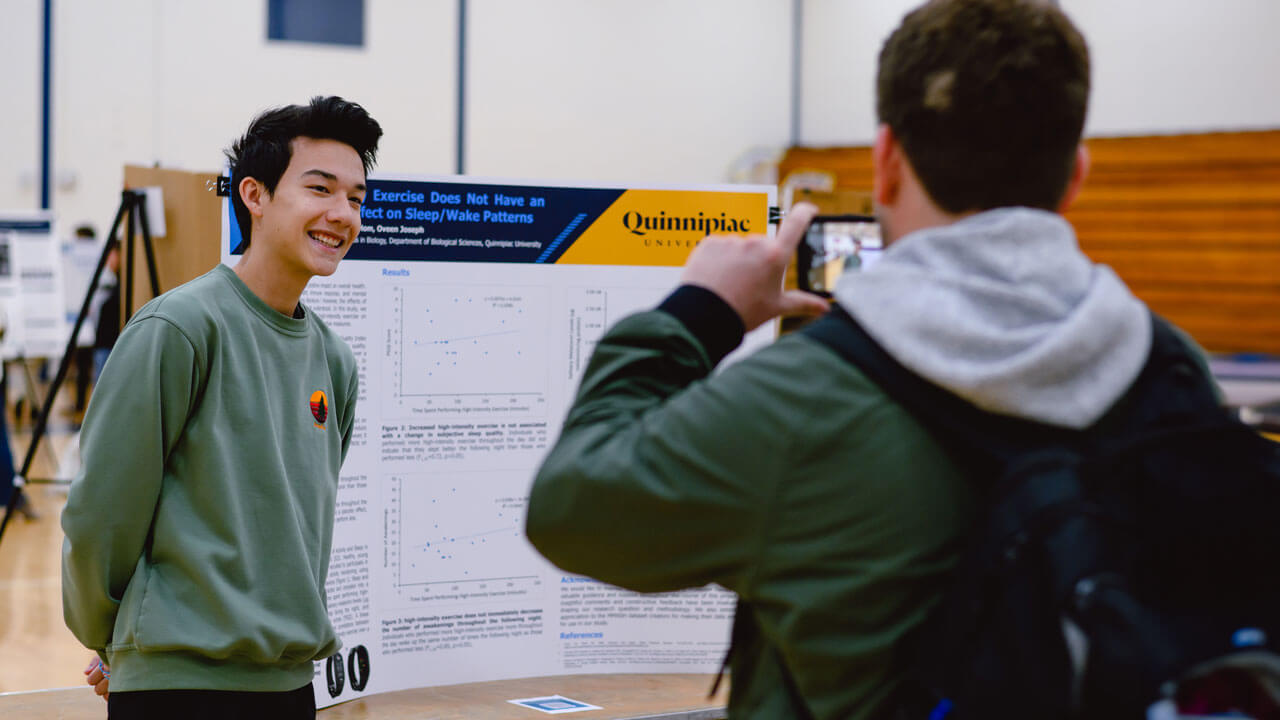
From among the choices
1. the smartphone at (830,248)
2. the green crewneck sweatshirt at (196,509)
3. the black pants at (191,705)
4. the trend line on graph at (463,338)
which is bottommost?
the black pants at (191,705)

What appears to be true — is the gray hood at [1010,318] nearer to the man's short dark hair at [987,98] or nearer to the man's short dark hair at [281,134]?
the man's short dark hair at [987,98]

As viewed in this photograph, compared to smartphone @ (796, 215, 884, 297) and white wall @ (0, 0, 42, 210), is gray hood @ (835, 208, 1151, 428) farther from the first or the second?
white wall @ (0, 0, 42, 210)

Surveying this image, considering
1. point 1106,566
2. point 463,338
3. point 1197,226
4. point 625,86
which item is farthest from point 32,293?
point 1197,226

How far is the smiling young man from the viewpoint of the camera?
1607mm

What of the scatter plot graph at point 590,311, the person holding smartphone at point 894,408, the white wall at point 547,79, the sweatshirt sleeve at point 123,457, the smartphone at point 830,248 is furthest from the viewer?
the white wall at point 547,79

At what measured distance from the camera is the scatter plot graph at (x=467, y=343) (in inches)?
110

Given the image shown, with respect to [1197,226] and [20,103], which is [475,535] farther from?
[20,103]

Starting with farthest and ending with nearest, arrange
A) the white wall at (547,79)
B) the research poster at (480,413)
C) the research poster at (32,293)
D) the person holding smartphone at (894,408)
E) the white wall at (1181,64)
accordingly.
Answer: the white wall at (547,79), the white wall at (1181,64), the research poster at (32,293), the research poster at (480,413), the person holding smartphone at (894,408)

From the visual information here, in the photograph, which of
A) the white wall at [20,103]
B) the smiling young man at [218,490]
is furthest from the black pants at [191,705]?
the white wall at [20,103]

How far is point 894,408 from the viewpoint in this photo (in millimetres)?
910

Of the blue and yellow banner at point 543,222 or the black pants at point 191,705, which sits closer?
the black pants at point 191,705

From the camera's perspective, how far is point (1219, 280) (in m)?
10.6

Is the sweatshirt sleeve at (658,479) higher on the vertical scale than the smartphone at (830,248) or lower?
lower

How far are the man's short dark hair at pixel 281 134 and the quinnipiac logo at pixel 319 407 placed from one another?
0.29 metres
